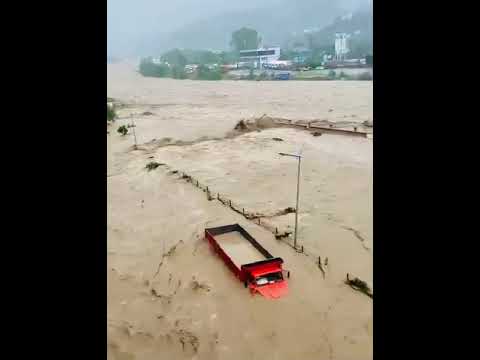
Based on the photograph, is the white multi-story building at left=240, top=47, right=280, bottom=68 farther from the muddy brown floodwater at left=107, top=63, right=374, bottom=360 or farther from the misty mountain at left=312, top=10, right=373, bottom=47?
the muddy brown floodwater at left=107, top=63, right=374, bottom=360

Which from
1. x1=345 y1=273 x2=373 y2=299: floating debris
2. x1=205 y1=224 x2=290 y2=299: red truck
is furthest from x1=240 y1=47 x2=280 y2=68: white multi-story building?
x1=345 y1=273 x2=373 y2=299: floating debris

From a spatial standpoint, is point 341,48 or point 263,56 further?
point 341,48

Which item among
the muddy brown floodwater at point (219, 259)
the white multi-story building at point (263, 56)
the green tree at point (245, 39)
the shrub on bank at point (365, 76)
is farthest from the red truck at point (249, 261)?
the green tree at point (245, 39)

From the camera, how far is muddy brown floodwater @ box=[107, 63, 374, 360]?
7434 millimetres

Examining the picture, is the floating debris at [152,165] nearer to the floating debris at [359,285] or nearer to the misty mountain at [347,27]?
the floating debris at [359,285]

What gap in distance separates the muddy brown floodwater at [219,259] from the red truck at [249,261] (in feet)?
0.68

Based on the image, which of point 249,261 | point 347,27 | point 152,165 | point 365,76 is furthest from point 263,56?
point 249,261

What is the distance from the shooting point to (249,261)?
31.9 ft

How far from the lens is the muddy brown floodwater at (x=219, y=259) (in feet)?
24.4

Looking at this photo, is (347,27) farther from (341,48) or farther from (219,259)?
(219,259)

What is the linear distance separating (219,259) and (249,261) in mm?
804
